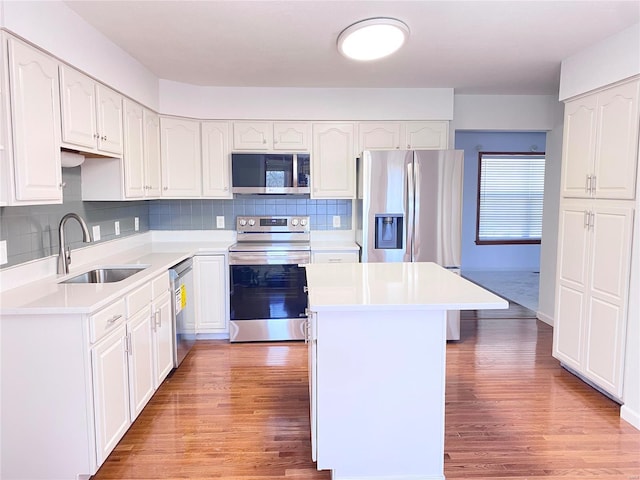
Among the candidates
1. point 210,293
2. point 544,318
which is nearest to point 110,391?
point 210,293

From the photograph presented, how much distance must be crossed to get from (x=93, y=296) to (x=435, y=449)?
1746 millimetres

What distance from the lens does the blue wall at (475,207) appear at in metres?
7.10

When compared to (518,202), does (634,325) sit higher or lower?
lower

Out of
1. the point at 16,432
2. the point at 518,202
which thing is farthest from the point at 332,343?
the point at 518,202

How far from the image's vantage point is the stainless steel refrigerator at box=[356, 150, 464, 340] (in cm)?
369

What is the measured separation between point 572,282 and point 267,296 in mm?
2427

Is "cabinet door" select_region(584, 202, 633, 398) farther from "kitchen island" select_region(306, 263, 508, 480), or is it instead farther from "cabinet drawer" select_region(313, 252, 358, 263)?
"cabinet drawer" select_region(313, 252, 358, 263)

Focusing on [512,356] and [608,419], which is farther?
[512,356]

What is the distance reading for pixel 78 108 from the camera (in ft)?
7.86

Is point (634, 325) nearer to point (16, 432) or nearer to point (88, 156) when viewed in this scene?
point (16, 432)

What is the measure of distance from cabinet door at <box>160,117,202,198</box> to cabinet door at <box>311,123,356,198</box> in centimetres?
109

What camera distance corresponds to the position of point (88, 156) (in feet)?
9.38

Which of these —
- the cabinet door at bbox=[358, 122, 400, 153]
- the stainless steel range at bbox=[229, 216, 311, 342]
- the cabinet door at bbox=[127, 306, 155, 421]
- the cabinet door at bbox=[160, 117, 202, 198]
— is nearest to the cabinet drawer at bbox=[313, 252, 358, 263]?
the stainless steel range at bbox=[229, 216, 311, 342]

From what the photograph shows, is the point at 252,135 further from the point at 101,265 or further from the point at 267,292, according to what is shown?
the point at 101,265
